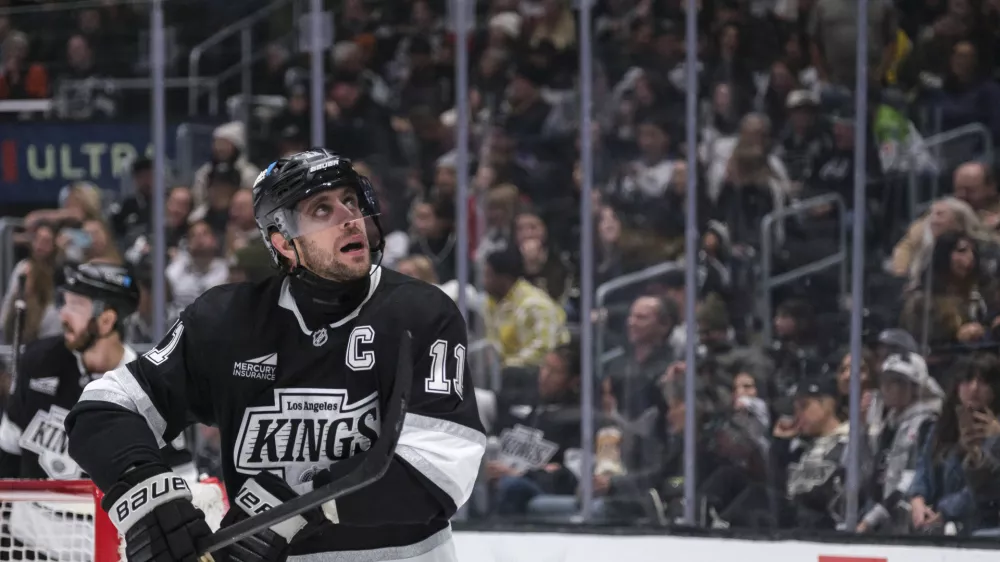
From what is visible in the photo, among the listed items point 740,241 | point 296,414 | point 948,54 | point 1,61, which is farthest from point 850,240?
point 1,61

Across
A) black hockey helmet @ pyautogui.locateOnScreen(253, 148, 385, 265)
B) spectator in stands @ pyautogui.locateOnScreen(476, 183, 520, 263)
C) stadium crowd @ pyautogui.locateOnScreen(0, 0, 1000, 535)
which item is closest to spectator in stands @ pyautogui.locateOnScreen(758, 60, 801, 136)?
stadium crowd @ pyautogui.locateOnScreen(0, 0, 1000, 535)

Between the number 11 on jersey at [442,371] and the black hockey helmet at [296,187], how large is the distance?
0.67ft

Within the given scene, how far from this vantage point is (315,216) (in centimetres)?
211

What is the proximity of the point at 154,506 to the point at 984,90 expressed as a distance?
111 inches

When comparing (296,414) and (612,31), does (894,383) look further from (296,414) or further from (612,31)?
(296,414)

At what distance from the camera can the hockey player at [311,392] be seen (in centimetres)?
198

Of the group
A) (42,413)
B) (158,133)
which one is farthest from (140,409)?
(158,133)

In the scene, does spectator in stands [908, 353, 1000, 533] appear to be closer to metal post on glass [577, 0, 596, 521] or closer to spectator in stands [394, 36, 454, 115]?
metal post on glass [577, 0, 596, 521]

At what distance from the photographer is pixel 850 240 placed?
3.97 meters

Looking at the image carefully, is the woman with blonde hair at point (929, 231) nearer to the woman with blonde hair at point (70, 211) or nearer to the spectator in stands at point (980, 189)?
the spectator in stands at point (980, 189)

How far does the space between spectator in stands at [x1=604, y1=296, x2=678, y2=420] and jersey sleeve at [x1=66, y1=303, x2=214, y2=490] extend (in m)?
2.23

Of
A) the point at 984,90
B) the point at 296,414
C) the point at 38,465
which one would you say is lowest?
the point at 38,465

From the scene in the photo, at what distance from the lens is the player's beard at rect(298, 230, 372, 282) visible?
2.08 metres

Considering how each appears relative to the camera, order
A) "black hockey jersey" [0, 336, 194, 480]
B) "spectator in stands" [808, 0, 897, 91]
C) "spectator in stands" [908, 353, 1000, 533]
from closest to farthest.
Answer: "black hockey jersey" [0, 336, 194, 480] < "spectator in stands" [908, 353, 1000, 533] < "spectator in stands" [808, 0, 897, 91]
